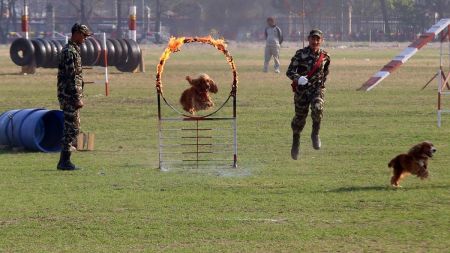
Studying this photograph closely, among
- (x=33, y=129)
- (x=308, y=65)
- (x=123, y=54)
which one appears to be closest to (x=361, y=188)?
(x=308, y=65)

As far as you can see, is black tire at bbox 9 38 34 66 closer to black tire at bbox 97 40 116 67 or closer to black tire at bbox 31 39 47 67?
black tire at bbox 31 39 47 67

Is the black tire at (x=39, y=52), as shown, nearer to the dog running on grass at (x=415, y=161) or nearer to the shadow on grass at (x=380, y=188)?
the shadow on grass at (x=380, y=188)

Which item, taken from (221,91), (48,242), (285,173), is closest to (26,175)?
(285,173)

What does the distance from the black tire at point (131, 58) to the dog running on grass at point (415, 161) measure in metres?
30.8

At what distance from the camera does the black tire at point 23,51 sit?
41.8 metres

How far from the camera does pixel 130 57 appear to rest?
43781 millimetres

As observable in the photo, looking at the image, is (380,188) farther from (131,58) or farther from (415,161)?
(131,58)

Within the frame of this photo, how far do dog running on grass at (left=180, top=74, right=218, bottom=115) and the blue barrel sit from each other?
202cm

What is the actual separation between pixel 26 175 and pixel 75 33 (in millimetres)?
1999

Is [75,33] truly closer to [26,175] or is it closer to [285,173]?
[26,175]

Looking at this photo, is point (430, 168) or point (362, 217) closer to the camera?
point (362, 217)

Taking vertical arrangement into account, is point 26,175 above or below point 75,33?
below

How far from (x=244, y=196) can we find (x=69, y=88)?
3.61 metres

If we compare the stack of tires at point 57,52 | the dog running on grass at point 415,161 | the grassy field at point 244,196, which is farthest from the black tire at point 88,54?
the dog running on grass at point 415,161
